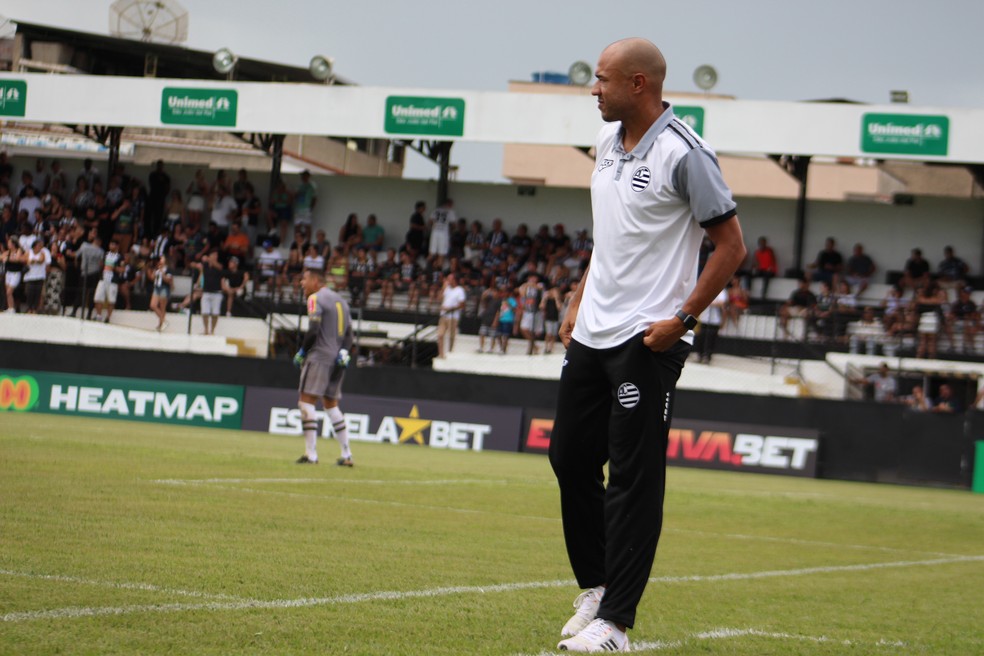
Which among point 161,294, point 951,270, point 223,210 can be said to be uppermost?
point 223,210

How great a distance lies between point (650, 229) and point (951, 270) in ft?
91.7

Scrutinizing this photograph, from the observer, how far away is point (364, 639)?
5.09 m

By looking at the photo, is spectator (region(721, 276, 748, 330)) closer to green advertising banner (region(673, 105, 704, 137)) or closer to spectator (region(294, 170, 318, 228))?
green advertising banner (region(673, 105, 704, 137))

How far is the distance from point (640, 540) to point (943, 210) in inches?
1236

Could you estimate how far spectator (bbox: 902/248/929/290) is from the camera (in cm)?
3075

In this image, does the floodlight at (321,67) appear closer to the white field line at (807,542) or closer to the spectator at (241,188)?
the spectator at (241,188)

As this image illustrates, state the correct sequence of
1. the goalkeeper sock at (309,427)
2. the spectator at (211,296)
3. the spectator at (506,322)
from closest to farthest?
the goalkeeper sock at (309,427), the spectator at (506,322), the spectator at (211,296)

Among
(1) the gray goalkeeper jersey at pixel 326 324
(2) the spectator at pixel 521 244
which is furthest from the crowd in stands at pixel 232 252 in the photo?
(1) the gray goalkeeper jersey at pixel 326 324

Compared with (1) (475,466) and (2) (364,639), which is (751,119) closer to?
(1) (475,466)

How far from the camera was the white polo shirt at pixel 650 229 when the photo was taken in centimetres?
525

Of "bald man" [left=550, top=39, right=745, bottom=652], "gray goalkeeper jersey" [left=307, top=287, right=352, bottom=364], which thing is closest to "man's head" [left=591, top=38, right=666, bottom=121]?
"bald man" [left=550, top=39, right=745, bottom=652]

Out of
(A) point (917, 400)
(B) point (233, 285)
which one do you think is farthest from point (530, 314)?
(A) point (917, 400)

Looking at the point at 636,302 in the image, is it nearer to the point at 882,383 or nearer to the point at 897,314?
the point at 882,383

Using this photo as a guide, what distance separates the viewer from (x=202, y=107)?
34438mm
